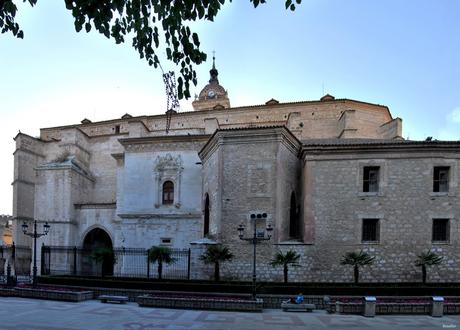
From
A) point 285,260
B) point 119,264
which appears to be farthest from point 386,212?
point 119,264

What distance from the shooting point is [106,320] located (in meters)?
10.9

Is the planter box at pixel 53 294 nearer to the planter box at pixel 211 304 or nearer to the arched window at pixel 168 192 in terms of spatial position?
the planter box at pixel 211 304

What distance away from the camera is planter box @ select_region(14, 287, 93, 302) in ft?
48.1

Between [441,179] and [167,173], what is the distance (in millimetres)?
16882

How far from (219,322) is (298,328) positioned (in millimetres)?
2271

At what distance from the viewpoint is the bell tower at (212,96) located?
49.8 metres

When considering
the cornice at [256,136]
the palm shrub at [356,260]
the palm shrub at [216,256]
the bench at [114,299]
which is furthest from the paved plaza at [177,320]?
the cornice at [256,136]

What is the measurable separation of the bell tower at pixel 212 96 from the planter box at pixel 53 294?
3592cm

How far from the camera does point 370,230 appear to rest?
18.1 metres

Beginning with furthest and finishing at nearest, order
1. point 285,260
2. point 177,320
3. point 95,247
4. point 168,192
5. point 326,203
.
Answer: point 95,247 < point 168,192 < point 326,203 < point 285,260 < point 177,320

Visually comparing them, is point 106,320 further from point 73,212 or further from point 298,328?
point 73,212

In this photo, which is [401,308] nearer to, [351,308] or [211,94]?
[351,308]

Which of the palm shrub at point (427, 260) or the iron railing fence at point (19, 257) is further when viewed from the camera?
the iron railing fence at point (19, 257)

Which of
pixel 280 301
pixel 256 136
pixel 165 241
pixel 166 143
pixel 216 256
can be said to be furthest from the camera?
pixel 166 143
